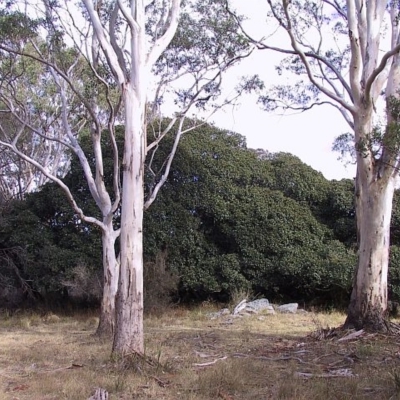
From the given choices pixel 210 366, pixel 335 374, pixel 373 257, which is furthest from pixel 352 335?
pixel 210 366

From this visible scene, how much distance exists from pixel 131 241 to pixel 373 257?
5.11 metres

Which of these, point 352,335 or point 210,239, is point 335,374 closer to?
point 352,335

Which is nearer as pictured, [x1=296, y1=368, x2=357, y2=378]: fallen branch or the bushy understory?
[x1=296, y1=368, x2=357, y2=378]: fallen branch

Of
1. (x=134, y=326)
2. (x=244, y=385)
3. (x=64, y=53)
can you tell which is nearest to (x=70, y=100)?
(x=64, y=53)

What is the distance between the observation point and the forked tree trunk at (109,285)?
43.0 feet

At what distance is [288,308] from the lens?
17.6m

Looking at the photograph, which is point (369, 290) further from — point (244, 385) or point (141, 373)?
point (141, 373)

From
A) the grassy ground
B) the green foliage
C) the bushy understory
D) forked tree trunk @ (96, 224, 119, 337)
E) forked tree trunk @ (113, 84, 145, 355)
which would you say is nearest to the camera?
the grassy ground

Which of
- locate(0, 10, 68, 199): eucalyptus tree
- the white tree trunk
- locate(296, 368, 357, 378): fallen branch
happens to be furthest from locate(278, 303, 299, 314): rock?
locate(0, 10, 68, 199): eucalyptus tree

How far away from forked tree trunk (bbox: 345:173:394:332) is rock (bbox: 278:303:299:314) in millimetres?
6023

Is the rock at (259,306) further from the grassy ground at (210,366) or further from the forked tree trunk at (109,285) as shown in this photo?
the forked tree trunk at (109,285)

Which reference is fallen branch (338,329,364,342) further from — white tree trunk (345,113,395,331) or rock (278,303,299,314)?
rock (278,303,299,314)

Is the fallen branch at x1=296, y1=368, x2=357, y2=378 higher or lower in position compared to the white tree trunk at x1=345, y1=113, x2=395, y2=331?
lower

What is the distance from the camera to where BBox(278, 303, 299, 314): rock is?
1736cm
